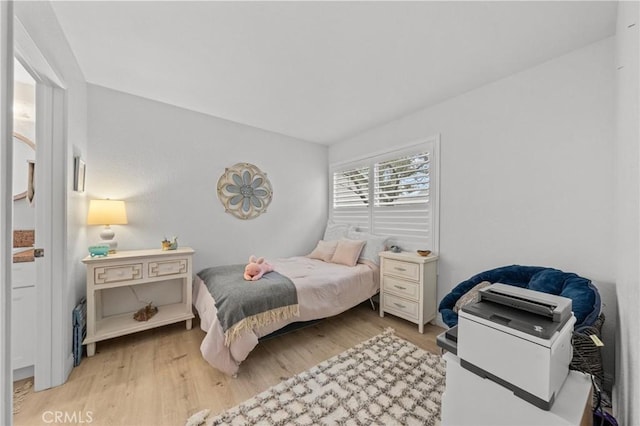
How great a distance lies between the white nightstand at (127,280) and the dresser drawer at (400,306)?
219 centimetres

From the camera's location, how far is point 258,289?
1992 mm

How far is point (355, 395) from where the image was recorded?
1.56 metres

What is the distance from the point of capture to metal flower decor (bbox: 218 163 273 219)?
3146 millimetres

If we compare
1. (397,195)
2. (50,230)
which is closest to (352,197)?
(397,195)

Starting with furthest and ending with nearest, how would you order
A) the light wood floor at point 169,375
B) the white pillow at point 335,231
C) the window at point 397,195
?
1. the white pillow at point 335,231
2. the window at point 397,195
3. the light wood floor at point 169,375

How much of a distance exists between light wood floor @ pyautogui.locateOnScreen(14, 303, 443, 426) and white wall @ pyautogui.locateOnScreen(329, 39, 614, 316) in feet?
3.80

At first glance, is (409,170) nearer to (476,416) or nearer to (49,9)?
(476,416)

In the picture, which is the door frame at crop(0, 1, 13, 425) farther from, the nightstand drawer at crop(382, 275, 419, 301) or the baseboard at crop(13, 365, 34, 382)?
the nightstand drawer at crop(382, 275, 419, 301)

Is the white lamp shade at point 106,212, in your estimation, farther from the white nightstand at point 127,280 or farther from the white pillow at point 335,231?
the white pillow at point 335,231

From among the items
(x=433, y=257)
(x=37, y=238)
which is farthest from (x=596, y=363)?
(x=37, y=238)

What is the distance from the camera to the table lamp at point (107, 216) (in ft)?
7.01

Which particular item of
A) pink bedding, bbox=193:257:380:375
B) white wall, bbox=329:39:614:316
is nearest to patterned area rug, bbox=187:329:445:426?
pink bedding, bbox=193:257:380:375

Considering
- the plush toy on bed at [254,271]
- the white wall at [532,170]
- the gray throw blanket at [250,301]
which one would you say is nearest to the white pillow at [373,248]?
the white wall at [532,170]

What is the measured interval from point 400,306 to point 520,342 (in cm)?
182
